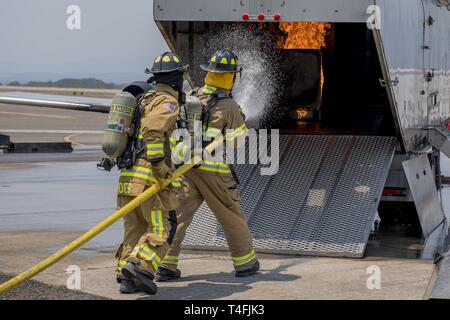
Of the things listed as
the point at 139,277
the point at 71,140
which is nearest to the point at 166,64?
the point at 139,277

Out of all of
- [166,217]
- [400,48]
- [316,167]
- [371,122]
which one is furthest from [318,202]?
[371,122]

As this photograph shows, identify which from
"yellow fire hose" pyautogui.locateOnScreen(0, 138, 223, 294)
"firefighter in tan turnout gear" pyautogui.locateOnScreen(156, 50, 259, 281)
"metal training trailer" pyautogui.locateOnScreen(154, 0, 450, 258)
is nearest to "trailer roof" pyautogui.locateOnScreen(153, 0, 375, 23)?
"metal training trailer" pyautogui.locateOnScreen(154, 0, 450, 258)

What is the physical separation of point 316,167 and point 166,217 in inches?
136

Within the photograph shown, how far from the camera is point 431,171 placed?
13.1m

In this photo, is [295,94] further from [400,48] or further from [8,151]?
[8,151]

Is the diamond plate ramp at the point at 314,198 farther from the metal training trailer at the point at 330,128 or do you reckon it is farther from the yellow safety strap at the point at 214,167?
the yellow safety strap at the point at 214,167

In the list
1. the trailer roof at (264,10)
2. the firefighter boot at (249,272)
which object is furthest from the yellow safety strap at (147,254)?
the trailer roof at (264,10)

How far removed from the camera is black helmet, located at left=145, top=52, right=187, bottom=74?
317 inches

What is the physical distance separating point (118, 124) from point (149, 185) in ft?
1.75

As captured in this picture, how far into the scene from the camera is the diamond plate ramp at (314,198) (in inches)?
398

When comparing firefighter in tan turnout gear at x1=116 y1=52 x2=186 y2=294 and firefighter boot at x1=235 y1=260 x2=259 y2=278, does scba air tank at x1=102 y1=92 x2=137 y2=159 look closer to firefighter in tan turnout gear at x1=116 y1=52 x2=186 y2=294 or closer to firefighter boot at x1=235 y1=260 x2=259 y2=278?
firefighter in tan turnout gear at x1=116 y1=52 x2=186 y2=294

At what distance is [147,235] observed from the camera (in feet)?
25.8

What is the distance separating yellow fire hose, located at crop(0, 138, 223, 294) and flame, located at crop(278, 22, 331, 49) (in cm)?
485

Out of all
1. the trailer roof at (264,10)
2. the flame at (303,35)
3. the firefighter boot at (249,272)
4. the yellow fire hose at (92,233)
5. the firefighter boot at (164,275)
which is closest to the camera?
the yellow fire hose at (92,233)
